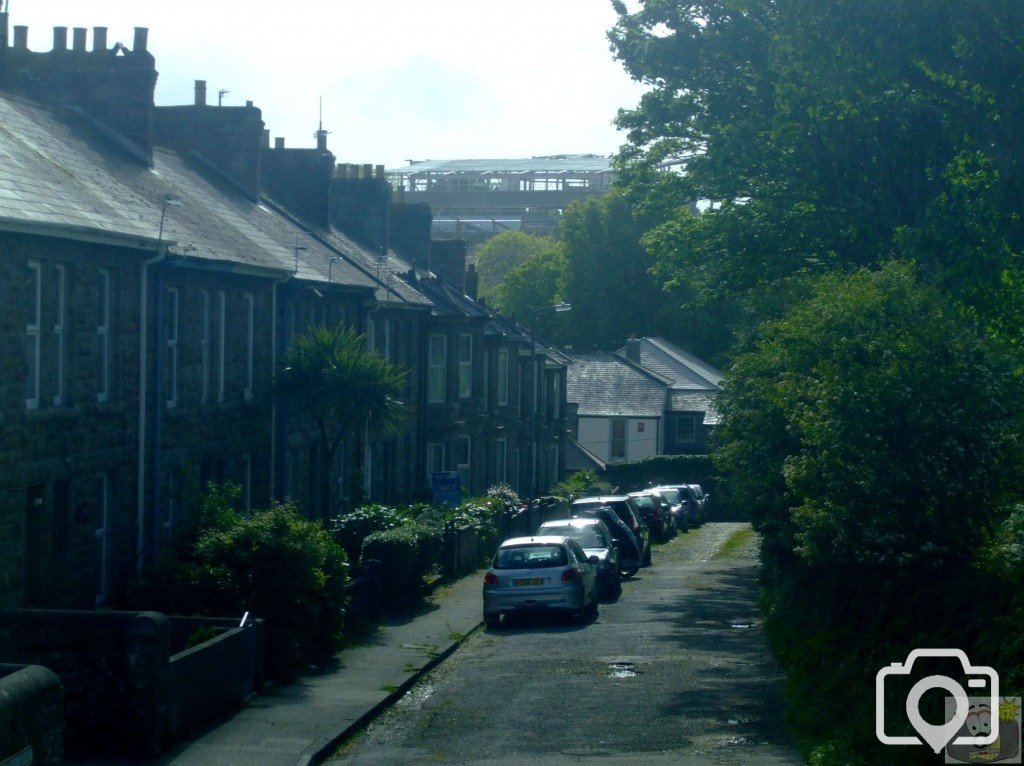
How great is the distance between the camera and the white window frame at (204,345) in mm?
22078

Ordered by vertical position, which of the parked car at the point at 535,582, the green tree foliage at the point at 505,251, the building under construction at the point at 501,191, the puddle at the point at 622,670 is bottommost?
the puddle at the point at 622,670

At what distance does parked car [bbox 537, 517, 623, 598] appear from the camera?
28.1 metres

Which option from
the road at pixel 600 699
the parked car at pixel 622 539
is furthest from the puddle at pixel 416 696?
the parked car at pixel 622 539

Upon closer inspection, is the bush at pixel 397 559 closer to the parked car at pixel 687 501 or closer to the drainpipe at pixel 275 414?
the drainpipe at pixel 275 414

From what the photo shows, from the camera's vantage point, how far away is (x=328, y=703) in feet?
50.5

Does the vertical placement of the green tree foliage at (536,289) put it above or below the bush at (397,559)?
above

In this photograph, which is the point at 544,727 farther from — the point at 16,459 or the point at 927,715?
the point at 16,459

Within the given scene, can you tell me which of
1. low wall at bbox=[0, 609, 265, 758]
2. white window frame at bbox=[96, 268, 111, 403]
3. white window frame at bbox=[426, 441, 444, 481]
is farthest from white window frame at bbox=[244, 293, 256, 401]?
white window frame at bbox=[426, 441, 444, 481]

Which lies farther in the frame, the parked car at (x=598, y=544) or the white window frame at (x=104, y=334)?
the parked car at (x=598, y=544)

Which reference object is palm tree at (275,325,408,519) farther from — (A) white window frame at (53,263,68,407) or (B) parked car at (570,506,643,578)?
(B) parked car at (570,506,643,578)

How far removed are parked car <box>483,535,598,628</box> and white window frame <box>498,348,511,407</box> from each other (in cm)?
2132

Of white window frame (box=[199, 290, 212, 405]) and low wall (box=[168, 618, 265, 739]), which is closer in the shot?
low wall (box=[168, 618, 265, 739])

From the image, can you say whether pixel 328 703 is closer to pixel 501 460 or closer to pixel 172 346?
pixel 172 346

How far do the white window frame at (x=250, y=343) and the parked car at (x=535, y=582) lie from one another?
5.50 meters
